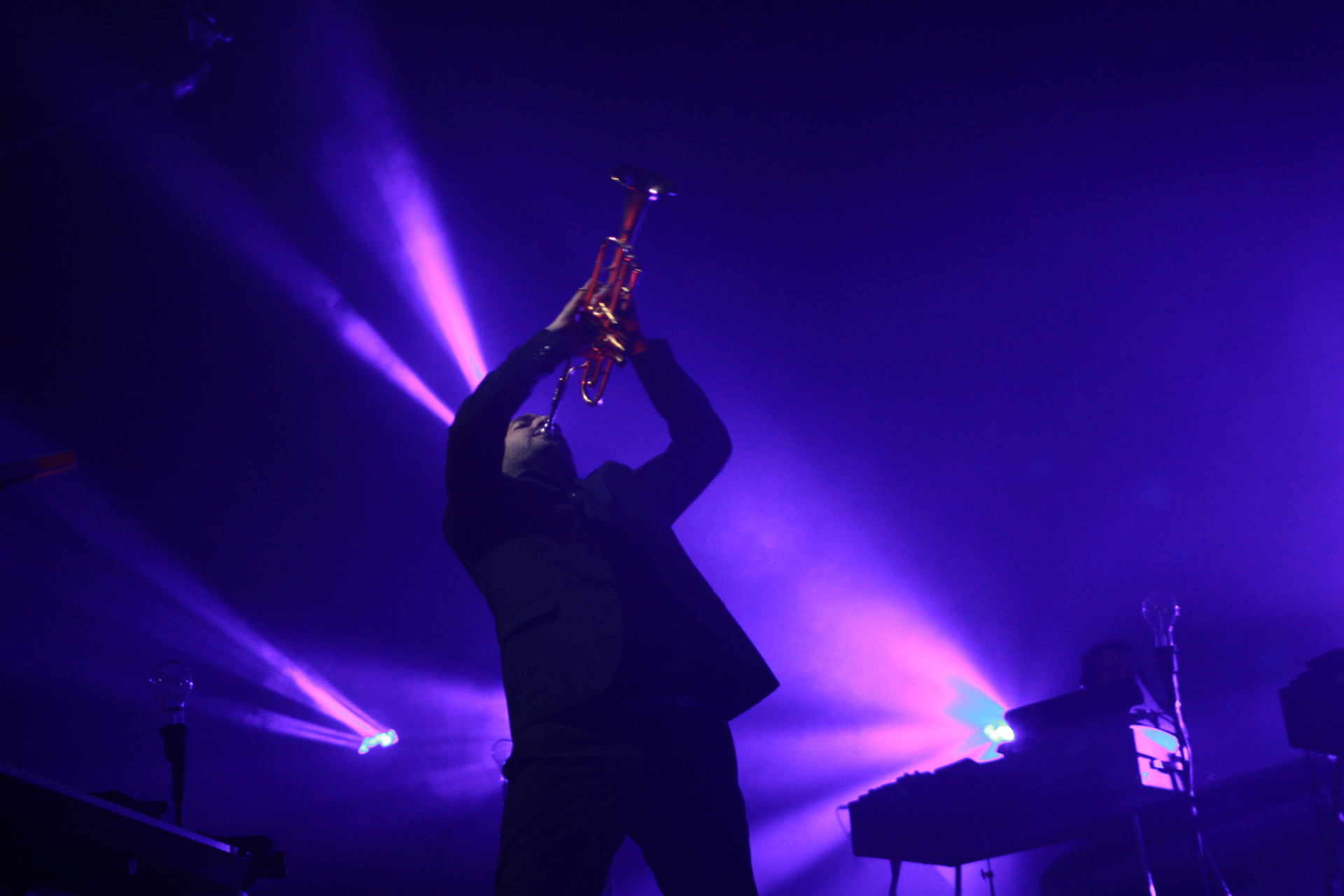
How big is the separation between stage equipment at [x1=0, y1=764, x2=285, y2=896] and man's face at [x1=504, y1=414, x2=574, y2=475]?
1.07 meters

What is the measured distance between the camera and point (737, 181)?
14.9 feet

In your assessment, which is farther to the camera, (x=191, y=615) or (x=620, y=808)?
(x=191, y=615)

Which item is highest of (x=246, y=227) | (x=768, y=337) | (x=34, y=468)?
(x=246, y=227)

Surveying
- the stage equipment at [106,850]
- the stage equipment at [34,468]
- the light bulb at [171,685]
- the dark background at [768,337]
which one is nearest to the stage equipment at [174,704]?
the light bulb at [171,685]

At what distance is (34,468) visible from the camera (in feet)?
5.45

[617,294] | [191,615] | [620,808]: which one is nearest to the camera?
[620,808]

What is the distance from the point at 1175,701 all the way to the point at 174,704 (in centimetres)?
345

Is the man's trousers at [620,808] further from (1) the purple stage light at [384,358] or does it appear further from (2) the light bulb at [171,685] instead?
(1) the purple stage light at [384,358]

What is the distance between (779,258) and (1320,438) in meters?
3.17

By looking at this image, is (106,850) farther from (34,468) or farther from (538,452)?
(538,452)

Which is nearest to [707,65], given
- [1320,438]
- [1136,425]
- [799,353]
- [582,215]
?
[582,215]

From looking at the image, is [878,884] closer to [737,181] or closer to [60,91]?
[737,181]

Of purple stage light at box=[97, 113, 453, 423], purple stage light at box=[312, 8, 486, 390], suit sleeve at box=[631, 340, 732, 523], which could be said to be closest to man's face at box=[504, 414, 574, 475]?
suit sleeve at box=[631, 340, 732, 523]

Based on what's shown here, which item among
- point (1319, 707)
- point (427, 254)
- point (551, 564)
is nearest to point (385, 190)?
point (427, 254)
